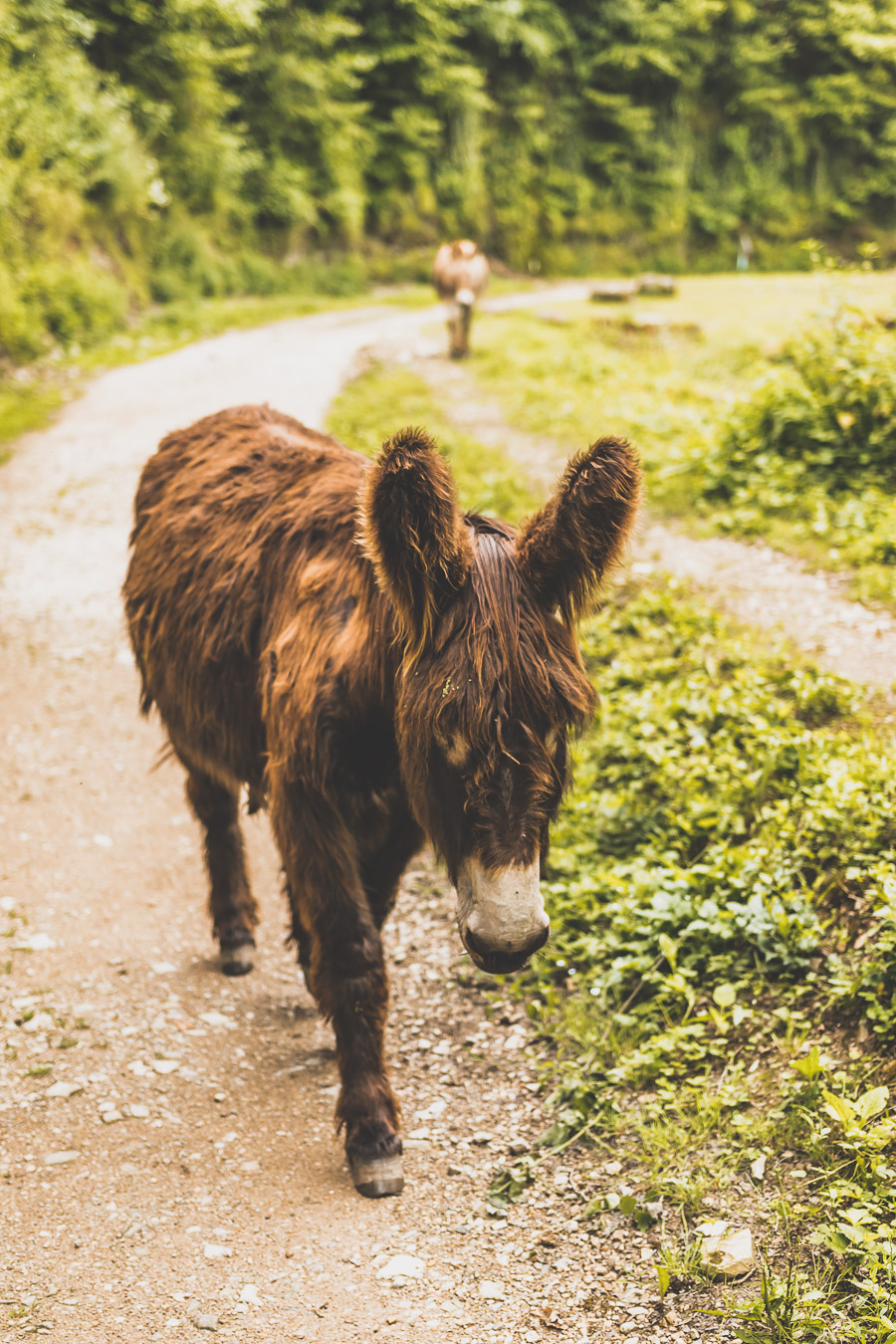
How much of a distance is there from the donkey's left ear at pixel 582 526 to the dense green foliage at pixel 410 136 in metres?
12.9

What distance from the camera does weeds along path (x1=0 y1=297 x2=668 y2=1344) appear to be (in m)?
2.82

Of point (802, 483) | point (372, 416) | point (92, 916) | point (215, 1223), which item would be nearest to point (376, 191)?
point (372, 416)

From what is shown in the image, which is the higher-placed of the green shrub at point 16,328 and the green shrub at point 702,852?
the green shrub at point 16,328

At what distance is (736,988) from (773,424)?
5489 millimetres

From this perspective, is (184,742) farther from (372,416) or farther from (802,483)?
(372,416)

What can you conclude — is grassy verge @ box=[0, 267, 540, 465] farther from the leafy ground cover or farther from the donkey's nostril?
the donkey's nostril

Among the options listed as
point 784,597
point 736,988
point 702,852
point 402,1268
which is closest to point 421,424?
point 784,597

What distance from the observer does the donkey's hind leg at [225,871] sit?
4535mm

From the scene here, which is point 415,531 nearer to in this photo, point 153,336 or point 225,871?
point 225,871

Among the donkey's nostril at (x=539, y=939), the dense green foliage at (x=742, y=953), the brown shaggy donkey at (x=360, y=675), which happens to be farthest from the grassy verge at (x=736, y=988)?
the donkey's nostril at (x=539, y=939)

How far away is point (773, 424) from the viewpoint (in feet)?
26.4

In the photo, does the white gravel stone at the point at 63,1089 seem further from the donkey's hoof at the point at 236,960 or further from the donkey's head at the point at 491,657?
the donkey's head at the point at 491,657

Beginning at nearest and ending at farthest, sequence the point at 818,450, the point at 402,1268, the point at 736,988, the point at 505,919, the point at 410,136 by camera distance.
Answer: the point at 505,919 → the point at 402,1268 → the point at 736,988 → the point at 818,450 → the point at 410,136

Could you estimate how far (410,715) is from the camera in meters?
2.73
